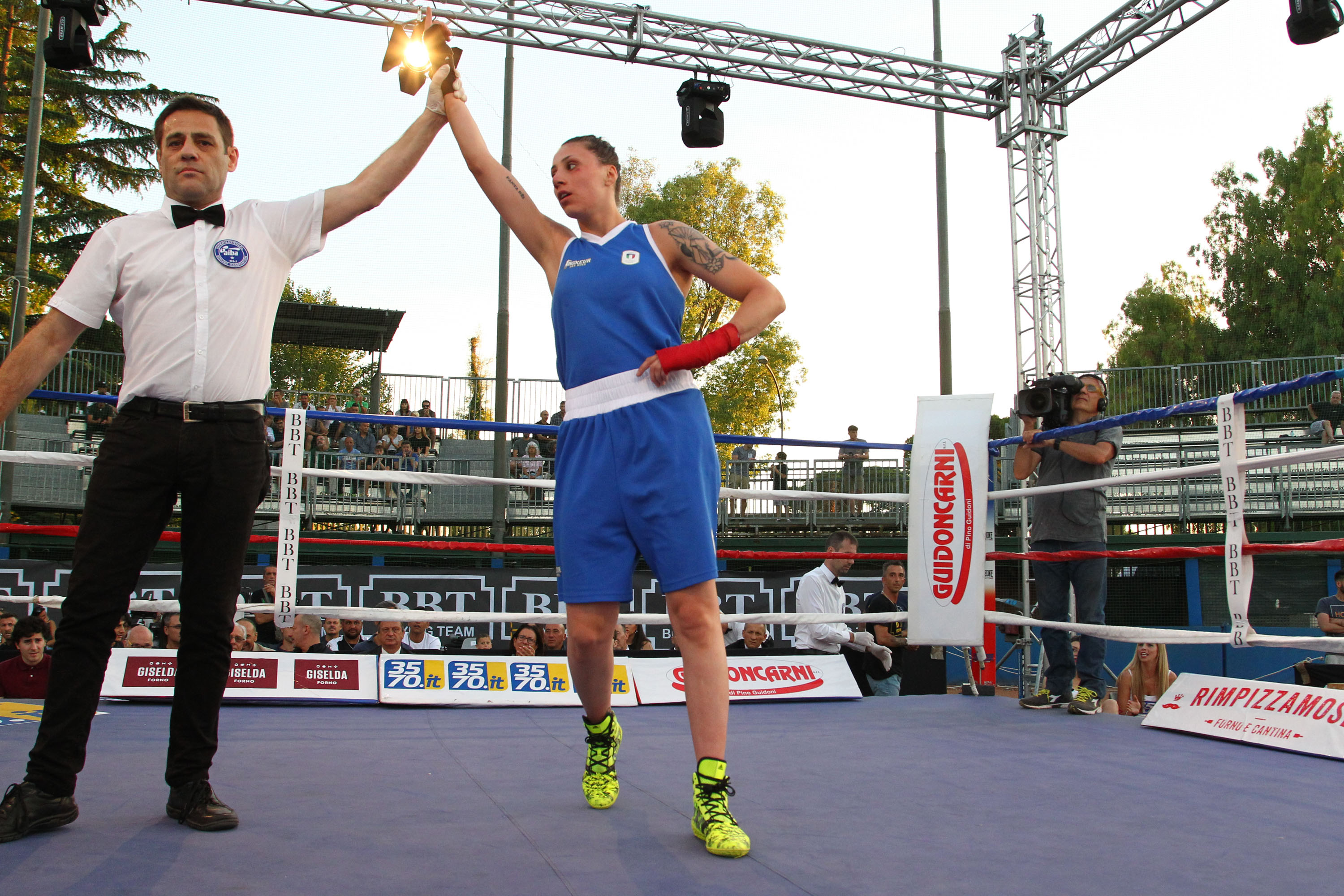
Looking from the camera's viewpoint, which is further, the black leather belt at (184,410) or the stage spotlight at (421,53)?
the stage spotlight at (421,53)

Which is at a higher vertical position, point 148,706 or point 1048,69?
point 1048,69

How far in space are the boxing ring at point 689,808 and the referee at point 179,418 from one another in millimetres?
215

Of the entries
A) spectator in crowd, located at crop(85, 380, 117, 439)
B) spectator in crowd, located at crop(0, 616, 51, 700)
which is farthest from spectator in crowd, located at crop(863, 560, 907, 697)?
spectator in crowd, located at crop(85, 380, 117, 439)

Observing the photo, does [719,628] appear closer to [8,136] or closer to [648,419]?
[648,419]

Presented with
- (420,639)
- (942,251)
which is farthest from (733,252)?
(420,639)

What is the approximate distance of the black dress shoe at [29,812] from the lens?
5.42ft

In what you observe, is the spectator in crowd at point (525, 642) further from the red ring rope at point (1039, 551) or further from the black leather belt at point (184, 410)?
the black leather belt at point (184, 410)

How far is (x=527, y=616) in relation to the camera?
11.9ft

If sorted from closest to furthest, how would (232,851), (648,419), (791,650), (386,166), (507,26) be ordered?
(232,851)
(648,419)
(386,166)
(791,650)
(507,26)

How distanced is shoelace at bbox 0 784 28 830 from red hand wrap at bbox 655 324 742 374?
140cm

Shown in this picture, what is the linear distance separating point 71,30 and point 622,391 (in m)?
6.83

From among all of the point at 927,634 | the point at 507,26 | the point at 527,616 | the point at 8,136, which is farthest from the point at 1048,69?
the point at 8,136

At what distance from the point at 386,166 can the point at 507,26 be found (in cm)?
803

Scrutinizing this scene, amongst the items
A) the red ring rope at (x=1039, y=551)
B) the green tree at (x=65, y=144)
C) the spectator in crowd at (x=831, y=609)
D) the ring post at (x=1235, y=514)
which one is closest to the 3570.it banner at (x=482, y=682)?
the red ring rope at (x=1039, y=551)
